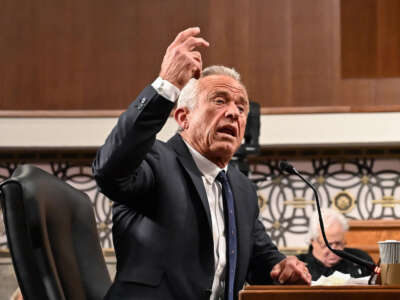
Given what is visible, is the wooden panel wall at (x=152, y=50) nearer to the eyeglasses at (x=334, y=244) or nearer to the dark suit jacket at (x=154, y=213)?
the eyeglasses at (x=334, y=244)

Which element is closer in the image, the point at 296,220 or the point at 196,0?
the point at 296,220

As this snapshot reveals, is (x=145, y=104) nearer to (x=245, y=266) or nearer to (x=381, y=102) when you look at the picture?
(x=245, y=266)

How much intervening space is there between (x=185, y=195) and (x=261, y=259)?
0.45 metres

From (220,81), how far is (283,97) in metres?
3.39

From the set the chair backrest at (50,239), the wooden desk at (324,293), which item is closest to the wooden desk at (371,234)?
the chair backrest at (50,239)

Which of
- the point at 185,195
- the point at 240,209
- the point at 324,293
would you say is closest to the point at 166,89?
the point at 185,195

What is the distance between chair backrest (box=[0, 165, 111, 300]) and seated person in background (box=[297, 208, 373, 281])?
8.37 feet

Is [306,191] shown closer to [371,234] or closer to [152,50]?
[371,234]

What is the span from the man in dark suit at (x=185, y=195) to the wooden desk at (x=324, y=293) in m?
0.58

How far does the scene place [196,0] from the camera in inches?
233

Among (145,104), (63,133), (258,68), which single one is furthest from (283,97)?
(145,104)

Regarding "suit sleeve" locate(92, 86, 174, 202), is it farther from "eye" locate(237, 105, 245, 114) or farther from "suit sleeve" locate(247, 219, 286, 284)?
"suit sleeve" locate(247, 219, 286, 284)

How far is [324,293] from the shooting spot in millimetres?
1584

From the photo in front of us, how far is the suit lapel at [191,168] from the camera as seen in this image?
227 centimetres
